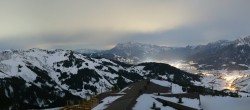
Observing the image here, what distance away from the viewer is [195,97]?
133375mm

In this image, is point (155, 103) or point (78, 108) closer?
point (155, 103)

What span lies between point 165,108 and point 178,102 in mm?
12943

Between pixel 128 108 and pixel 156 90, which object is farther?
pixel 156 90

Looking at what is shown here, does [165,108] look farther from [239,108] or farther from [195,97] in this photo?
[195,97]

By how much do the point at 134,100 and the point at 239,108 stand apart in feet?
103

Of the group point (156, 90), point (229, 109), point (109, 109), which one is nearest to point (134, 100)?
point (109, 109)

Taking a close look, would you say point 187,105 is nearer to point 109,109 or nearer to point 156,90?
point 109,109

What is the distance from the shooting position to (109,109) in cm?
9394

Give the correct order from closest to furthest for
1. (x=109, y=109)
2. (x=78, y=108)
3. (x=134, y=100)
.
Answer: (x=109, y=109) → (x=134, y=100) → (x=78, y=108)

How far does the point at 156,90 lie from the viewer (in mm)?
148500

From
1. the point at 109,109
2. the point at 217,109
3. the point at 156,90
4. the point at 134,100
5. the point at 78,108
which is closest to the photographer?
the point at 109,109

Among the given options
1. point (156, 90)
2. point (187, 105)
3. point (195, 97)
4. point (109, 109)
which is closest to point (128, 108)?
point (109, 109)

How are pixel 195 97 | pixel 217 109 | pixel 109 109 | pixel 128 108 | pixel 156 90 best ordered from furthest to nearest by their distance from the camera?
pixel 156 90
pixel 195 97
pixel 217 109
pixel 109 109
pixel 128 108

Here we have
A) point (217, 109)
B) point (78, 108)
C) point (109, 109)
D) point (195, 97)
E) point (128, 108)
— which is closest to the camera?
point (128, 108)
